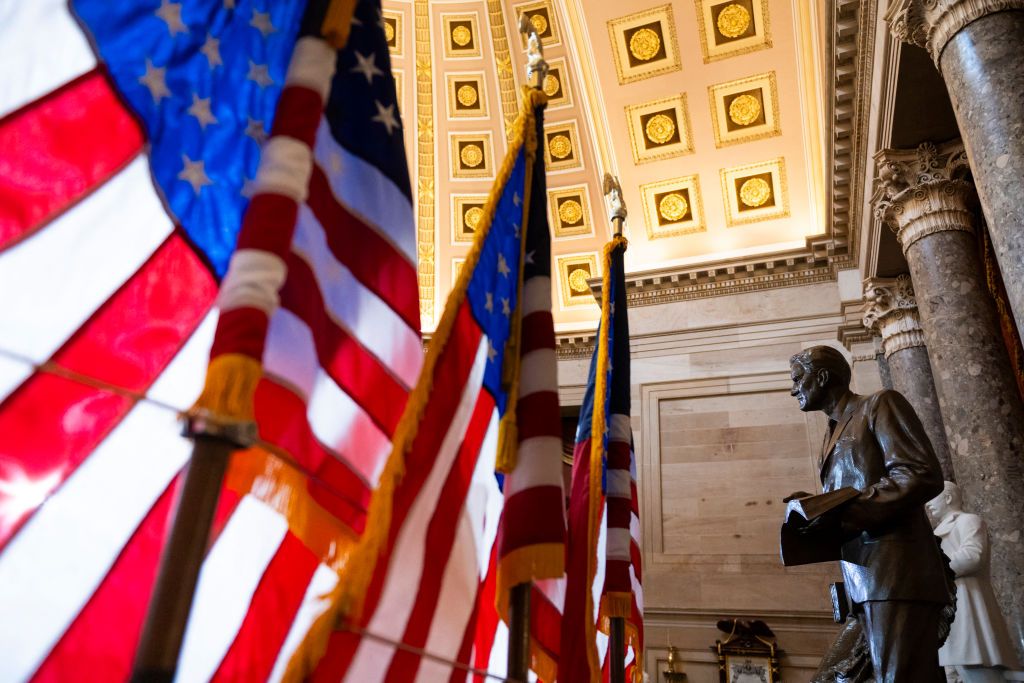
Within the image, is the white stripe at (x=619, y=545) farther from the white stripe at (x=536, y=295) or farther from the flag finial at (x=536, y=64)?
the flag finial at (x=536, y=64)

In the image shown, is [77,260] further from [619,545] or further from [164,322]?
[619,545]

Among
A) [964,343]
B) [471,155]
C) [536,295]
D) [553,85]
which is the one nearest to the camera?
[536,295]

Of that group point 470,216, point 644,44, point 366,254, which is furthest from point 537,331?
point 470,216

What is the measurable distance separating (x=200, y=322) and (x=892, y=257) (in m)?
8.62

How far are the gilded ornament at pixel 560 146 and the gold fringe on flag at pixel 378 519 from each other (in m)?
11.9

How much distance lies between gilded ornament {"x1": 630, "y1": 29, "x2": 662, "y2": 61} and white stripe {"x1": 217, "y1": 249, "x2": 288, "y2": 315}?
12484mm

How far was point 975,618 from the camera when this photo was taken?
496 centimetres

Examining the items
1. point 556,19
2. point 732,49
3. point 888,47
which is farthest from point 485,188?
point 888,47

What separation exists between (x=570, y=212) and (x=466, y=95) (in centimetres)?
336

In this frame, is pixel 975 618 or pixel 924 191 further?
pixel 924 191

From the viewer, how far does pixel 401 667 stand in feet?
6.89

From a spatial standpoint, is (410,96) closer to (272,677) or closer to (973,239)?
(973,239)

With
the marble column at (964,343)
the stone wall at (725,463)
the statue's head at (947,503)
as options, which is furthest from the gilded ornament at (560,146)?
the statue's head at (947,503)

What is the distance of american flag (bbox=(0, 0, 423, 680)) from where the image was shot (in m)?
1.85
